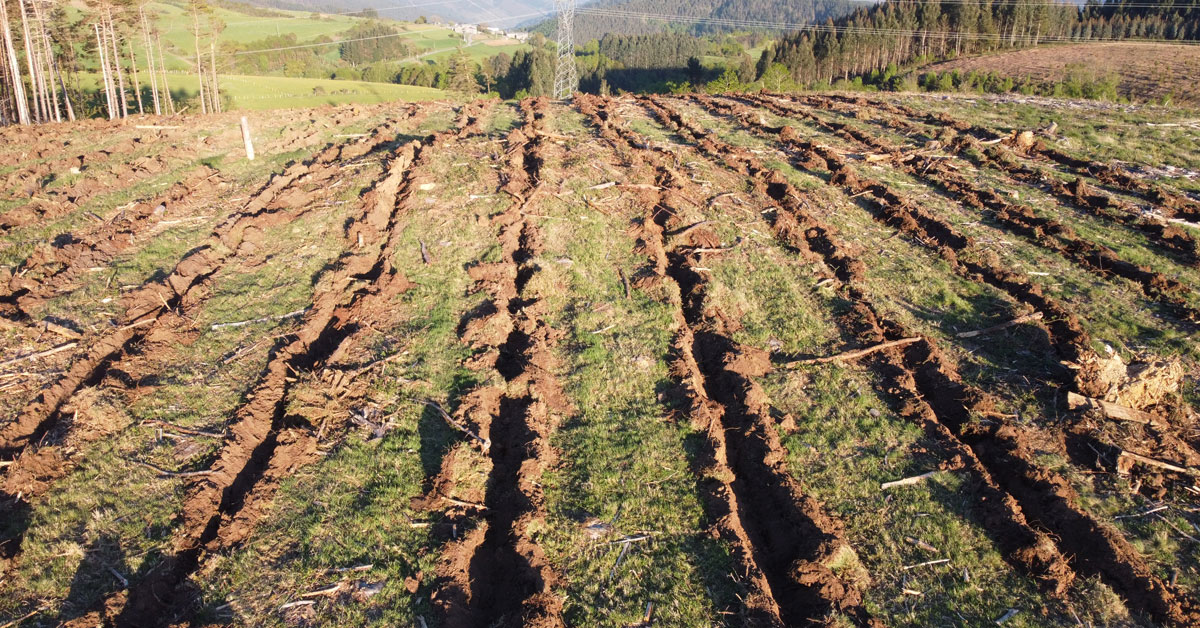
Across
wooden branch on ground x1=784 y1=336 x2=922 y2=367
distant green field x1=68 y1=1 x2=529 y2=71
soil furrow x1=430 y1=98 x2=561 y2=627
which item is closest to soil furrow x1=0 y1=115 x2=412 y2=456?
soil furrow x1=430 y1=98 x2=561 y2=627

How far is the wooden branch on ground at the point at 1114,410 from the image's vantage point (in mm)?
6672

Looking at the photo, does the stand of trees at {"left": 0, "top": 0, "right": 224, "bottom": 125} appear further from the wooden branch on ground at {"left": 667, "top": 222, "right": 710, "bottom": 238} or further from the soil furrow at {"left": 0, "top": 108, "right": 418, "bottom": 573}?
the wooden branch on ground at {"left": 667, "top": 222, "right": 710, "bottom": 238}

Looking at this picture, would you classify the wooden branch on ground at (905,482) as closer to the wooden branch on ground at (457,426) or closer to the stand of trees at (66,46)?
the wooden branch on ground at (457,426)

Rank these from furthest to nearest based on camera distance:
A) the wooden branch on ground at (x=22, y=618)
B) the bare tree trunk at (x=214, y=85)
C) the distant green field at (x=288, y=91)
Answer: the distant green field at (x=288, y=91) → the bare tree trunk at (x=214, y=85) → the wooden branch on ground at (x=22, y=618)

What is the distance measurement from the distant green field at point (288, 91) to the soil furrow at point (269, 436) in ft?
136

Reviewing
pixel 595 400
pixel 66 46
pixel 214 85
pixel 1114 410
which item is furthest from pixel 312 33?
pixel 1114 410

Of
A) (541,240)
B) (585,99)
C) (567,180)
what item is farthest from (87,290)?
(585,99)

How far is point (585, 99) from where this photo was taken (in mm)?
22344

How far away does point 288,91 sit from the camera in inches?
2180

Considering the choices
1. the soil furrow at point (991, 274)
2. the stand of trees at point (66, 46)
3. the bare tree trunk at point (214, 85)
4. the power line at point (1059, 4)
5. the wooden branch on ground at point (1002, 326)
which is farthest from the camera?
the power line at point (1059, 4)

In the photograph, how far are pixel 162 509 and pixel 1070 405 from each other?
390 inches

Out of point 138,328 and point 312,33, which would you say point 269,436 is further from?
point 312,33

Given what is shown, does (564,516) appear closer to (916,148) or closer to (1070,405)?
(1070,405)

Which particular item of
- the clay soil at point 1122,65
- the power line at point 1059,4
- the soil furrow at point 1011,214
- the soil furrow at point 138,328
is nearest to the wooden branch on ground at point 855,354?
the soil furrow at point 1011,214
